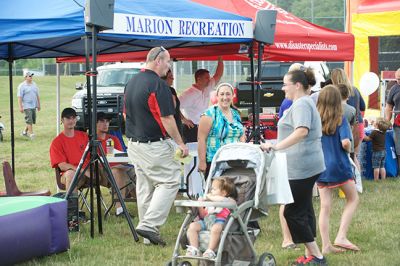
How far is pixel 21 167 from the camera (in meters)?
15.9

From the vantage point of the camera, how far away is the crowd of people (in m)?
6.71

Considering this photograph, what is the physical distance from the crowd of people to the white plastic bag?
137 millimetres

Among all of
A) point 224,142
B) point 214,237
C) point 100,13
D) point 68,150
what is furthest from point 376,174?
point 214,237

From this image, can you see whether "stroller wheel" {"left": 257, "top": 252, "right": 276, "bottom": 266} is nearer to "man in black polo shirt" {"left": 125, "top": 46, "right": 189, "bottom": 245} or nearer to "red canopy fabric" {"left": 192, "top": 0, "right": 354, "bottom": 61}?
"man in black polo shirt" {"left": 125, "top": 46, "right": 189, "bottom": 245}

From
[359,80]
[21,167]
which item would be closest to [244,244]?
[21,167]

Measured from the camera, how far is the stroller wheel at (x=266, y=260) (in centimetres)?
650

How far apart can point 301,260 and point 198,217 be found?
1.06 metres

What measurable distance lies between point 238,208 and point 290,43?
203 inches

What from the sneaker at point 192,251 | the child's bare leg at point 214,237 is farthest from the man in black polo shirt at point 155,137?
the child's bare leg at point 214,237

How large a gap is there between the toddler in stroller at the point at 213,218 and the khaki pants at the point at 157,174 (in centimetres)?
146

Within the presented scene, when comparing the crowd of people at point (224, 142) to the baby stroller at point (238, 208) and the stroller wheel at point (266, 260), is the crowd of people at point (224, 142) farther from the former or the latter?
the stroller wheel at point (266, 260)

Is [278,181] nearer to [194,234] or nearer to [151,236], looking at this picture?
[194,234]

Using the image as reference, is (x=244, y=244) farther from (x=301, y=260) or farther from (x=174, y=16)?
(x=174, y=16)

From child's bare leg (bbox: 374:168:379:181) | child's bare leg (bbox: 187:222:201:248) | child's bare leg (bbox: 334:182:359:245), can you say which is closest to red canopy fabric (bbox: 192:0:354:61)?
child's bare leg (bbox: 374:168:379:181)
